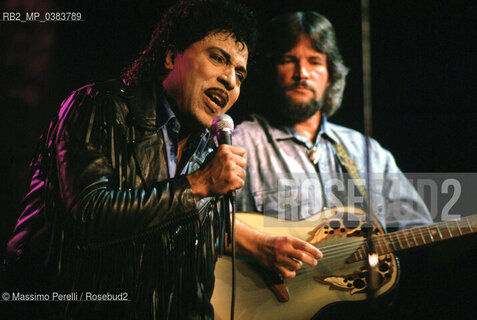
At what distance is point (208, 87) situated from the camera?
1.66 m

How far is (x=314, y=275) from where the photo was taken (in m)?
2.01

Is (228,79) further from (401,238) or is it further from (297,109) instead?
(401,238)

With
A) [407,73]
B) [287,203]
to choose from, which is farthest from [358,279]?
[407,73]

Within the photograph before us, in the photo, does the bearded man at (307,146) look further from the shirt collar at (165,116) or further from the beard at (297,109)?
the shirt collar at (165,116)

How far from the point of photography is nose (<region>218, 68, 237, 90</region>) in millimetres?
1679

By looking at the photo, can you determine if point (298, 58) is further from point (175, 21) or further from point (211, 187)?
point (211, 187)

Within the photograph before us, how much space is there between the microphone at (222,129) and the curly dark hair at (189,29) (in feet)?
1.75

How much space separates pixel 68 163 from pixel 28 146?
540mm

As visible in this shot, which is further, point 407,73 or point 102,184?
point 407,73

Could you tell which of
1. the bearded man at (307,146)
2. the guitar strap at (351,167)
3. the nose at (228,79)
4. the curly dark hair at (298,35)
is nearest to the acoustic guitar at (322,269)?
the bearded man at (307,146)

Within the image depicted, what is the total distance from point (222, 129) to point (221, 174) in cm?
22

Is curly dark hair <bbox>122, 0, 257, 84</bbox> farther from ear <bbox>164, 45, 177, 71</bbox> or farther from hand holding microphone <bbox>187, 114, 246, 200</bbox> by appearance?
hand holding microphone <bbox>187, 114, 246, 200</bbox>

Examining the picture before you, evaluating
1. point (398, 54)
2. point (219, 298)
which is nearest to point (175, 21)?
point (219, 298)

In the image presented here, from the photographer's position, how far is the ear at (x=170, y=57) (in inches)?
71.3
